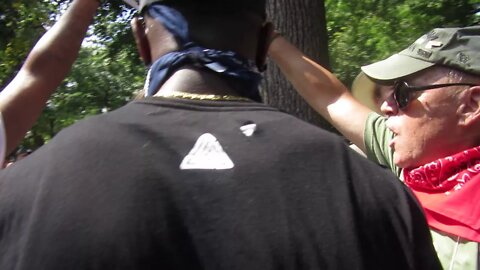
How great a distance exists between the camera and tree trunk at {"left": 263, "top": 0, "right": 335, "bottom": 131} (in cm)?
447

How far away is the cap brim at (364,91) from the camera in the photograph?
318cm

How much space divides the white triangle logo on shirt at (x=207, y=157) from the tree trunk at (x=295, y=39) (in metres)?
3.08

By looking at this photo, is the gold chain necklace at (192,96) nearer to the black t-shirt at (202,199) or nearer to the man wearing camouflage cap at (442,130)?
the black t-shirt at (202,199)

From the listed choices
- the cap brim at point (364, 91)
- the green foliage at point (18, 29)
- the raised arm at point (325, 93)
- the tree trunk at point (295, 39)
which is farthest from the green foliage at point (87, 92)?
the raised arm at point (325, 93)

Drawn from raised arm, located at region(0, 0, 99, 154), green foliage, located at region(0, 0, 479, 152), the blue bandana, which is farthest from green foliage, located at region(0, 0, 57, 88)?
the blue bandana

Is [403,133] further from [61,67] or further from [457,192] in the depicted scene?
[61,67]

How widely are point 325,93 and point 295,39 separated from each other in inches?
63.1

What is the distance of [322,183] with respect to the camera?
1392 mm

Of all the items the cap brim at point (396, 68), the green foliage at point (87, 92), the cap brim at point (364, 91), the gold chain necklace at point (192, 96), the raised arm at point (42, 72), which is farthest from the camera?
the green foliage at point (87, 92)

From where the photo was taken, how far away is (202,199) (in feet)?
4.34

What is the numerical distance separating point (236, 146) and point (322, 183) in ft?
0.56

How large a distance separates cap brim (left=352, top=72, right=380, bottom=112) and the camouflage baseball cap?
0.43 meters

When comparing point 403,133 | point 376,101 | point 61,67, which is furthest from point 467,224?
point 61,67

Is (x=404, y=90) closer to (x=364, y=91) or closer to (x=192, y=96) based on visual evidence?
(x=364, y=91)
